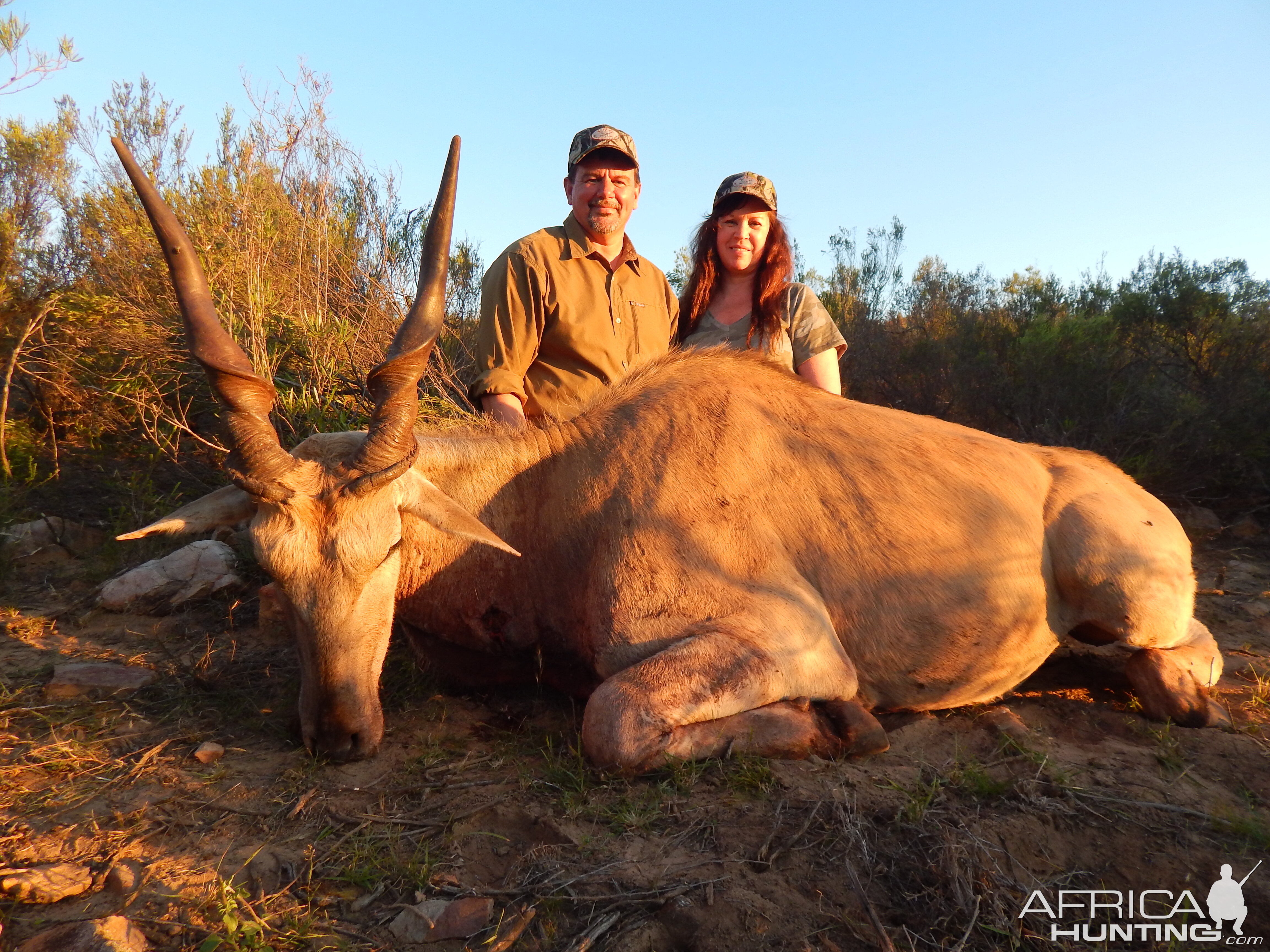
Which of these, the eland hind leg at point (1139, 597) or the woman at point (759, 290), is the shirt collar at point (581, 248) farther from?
the eland hind leg at point (1139, 597)

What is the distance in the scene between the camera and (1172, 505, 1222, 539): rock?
7.87m

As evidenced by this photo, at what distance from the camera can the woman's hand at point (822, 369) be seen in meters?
6.63

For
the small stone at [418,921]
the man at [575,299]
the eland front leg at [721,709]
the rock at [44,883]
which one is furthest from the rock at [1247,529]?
the rock at [44,883]

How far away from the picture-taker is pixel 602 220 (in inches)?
245

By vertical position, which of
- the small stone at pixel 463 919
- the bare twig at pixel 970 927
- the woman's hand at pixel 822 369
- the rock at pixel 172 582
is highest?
the woman's hand at pixel 822 369

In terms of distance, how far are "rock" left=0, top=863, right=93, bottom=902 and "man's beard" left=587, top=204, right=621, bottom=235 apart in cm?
504

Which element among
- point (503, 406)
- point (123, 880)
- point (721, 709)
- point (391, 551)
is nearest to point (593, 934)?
point (721, 709)

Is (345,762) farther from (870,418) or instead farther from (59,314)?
(59,314)

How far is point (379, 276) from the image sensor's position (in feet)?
31.0

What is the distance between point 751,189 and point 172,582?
5300mm

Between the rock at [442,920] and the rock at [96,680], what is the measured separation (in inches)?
109

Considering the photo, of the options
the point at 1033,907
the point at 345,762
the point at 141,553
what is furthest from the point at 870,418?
the point at 141,553

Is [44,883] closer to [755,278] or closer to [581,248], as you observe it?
[581,248]

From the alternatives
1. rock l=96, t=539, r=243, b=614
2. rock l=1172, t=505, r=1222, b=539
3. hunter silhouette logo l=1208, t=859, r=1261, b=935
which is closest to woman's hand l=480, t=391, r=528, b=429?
rock l=96, t=539, r=243, b=614
